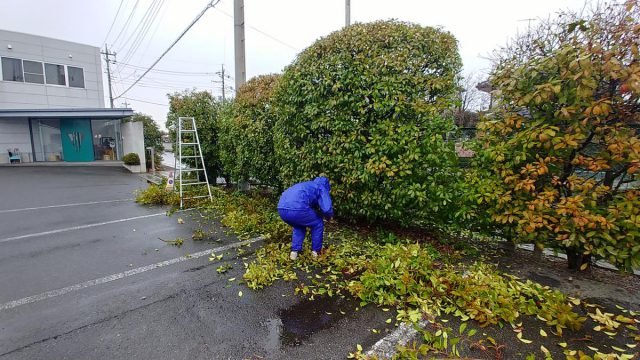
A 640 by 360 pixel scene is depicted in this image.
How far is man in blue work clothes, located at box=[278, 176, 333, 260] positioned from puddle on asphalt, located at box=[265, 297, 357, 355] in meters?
0.99

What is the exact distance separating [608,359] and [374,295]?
181 centimetres

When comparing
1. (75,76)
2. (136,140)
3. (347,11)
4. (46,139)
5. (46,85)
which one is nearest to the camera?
(347,11)

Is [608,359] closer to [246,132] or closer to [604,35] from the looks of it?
[604,35]

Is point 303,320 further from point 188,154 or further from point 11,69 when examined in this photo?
point 11,69

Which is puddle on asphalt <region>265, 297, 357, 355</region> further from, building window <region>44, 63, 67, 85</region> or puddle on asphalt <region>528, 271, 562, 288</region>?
building window <region>44, 63, 67, 85</region>

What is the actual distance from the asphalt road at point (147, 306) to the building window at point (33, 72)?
17.9 metres

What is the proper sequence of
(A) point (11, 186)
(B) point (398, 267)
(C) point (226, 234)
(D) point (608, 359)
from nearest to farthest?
(D) point (608, 359) < (B) point (398, 267) < (C) point (226, 234) < (A) point (11, 186)

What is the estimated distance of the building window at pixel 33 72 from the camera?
56.4 ft

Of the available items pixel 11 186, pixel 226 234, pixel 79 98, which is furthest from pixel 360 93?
pixel 79 98

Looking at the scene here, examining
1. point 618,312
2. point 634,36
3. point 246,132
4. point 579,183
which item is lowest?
point 618,312

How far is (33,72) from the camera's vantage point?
57.2 ft

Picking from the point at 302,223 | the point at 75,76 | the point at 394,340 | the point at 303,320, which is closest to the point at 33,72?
the point at 75,76

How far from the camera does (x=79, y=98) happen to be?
62.6 feet

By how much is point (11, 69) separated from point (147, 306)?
72.9 ft
